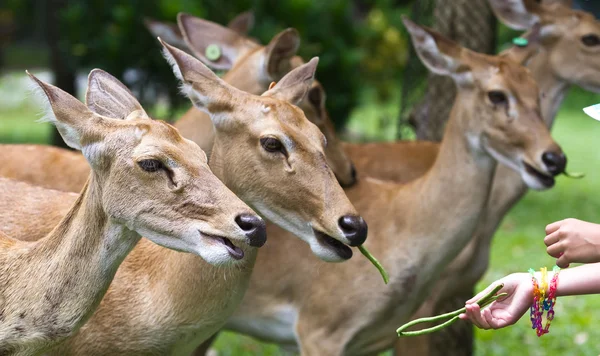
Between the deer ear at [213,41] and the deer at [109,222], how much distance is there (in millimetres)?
2758

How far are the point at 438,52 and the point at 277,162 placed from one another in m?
1.92

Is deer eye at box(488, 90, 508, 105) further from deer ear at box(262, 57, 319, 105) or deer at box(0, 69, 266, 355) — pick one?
deer at box(0, 69, 266, 355)

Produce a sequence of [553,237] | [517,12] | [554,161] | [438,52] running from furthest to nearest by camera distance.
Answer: [517,12] < [438,52] < [554,161] < [553,237]

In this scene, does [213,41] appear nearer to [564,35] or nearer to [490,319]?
[564,35]

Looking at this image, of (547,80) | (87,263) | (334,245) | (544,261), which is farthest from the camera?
(544,261)

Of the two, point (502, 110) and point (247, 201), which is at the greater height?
point (247, 201)

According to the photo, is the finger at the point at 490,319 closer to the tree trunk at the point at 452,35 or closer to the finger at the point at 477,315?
the finger at the point at 477,315

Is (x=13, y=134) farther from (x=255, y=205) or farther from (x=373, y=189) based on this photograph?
(x=255, y=205)

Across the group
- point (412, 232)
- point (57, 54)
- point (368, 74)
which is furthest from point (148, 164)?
point (368, 74)

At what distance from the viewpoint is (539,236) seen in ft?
36.7

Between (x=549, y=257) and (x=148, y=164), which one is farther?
(x=549, y=257)

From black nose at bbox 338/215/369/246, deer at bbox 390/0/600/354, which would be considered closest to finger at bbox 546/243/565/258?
black nose at bbox 338/215/369/246

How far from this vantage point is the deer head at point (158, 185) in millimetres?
3387

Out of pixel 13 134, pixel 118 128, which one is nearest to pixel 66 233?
pixel 118 128
